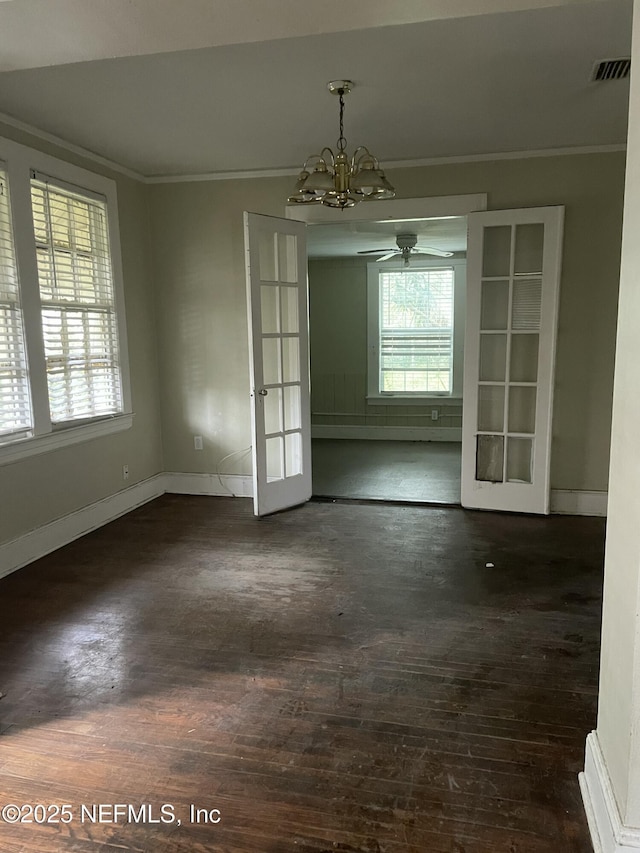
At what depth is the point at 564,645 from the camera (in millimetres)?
2584

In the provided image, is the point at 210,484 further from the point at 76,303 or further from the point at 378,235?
the point at 378,235

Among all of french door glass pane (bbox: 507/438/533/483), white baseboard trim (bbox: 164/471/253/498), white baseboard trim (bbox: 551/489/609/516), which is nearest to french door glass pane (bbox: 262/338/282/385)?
white baseboard trim (bbox: 164/471/253/498)

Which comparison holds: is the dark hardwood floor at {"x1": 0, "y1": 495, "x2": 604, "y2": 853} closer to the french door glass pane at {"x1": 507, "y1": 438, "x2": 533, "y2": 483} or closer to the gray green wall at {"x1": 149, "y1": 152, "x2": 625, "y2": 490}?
the french door glass pane at {"x1": 507, "y1": 438, "x2": 533, "y2": 483}

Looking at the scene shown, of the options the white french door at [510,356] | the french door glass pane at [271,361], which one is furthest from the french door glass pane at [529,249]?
the french door glass pane at [271,361]

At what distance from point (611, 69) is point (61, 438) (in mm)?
3684

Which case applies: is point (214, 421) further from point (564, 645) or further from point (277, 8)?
point (277, 8)

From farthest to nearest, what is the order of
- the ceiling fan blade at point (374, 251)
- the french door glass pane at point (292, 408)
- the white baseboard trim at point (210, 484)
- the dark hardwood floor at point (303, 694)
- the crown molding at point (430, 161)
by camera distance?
the ceiling fan blade at point (374, 251)
the white baseboard trim at point (210, 484)
the french door glass pane at point (292, 408)
the crown molding at point (430, 161)
the dark hardwood floor at point (303, 694)

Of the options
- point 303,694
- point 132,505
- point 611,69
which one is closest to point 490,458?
point 611,69

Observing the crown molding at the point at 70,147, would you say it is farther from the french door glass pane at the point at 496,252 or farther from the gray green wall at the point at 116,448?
the french door glass pane at the point at 496,252

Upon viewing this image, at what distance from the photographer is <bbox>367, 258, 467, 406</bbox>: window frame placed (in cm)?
732

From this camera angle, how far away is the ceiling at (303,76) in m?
1.71

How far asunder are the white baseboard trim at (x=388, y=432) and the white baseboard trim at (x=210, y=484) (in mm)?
3152

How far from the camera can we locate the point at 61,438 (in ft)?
12.5

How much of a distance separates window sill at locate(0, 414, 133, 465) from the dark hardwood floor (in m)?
0.68
